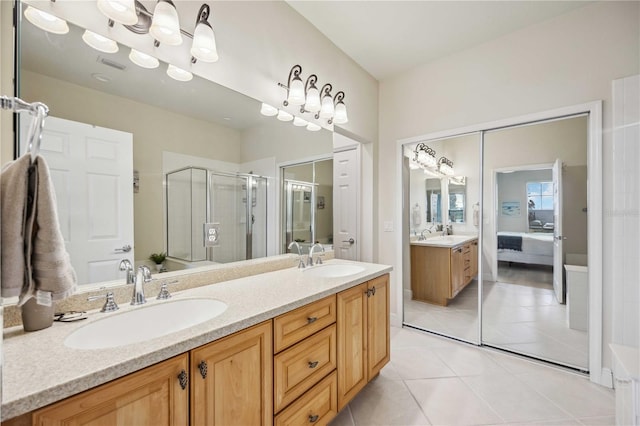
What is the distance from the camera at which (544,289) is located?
2438 millimetres

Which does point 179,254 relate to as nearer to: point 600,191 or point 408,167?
point 408,167

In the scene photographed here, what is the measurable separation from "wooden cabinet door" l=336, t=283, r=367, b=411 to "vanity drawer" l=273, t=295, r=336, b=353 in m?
0.10

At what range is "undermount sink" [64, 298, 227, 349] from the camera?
3.14 ft

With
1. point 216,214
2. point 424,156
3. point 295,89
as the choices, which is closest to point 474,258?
point 424,156

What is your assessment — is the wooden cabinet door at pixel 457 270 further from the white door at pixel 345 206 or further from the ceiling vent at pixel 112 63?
the ceiling vent at pixel 112 63

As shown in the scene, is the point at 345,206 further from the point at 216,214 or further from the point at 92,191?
the point at 92,191

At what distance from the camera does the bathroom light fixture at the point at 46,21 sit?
1.03 metres

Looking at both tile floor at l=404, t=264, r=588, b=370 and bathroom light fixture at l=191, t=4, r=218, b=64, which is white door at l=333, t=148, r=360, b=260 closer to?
tile floor at l=404, t=264, r=588, b=370

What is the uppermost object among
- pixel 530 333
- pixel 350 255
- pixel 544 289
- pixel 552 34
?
pixel 552 34

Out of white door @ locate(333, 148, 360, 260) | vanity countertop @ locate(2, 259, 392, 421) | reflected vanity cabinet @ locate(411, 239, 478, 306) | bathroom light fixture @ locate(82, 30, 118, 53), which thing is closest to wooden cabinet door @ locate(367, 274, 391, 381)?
vanity countertop @ locate(2, 259, 392, 421)

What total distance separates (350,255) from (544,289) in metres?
1.78

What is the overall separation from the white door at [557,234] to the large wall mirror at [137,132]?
242 cm

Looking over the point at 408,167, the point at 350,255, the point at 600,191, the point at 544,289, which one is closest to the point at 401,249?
the point at 350,255

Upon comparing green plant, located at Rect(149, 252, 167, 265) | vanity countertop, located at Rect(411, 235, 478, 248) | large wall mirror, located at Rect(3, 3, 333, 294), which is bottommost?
vanity countertop, located at Rect(411, 235, 478, 248)
